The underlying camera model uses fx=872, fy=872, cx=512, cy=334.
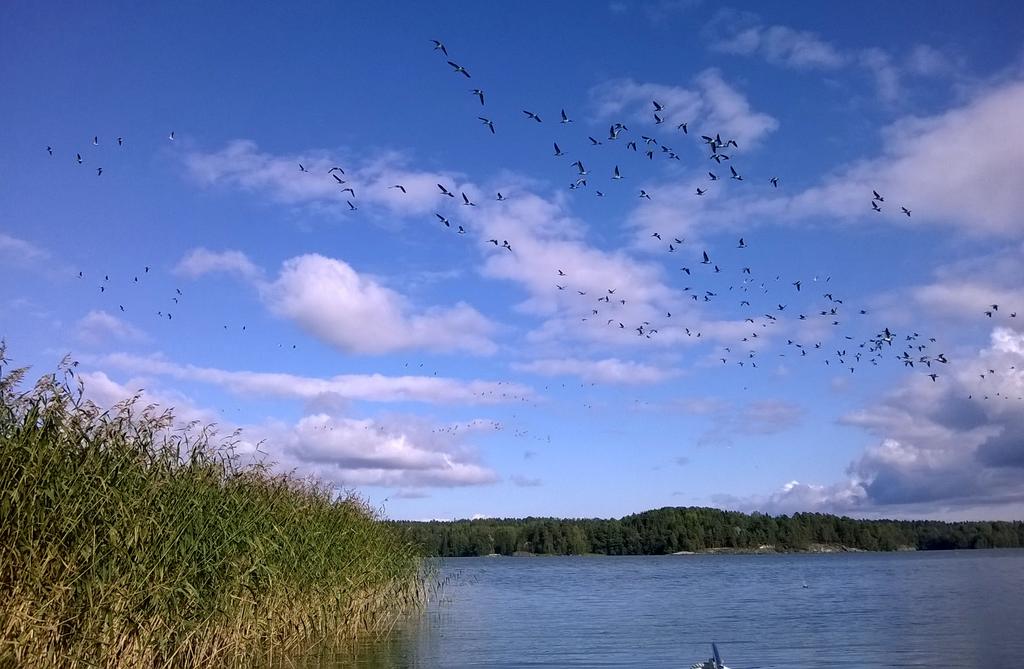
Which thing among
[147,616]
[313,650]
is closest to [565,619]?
[313,650]

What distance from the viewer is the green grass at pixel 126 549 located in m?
9.31

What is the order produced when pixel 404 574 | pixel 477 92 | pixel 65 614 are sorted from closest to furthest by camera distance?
pixel 65 614 → pixel 477 92 → pixel 404 574

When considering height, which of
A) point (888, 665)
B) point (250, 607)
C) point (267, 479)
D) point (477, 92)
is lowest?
point (888, 665)

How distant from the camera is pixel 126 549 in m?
10.4

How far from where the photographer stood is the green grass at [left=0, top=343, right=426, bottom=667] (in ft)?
30.6

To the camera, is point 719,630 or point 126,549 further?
point 719,630

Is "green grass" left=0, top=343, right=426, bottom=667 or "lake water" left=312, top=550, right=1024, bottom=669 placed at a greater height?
"green grass" left=0, top=343, right=426, bottom=667

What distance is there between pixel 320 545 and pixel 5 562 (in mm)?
9302

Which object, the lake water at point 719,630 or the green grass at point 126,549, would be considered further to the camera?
the lake water at point 719,630

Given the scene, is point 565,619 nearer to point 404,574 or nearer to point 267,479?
point 404,574

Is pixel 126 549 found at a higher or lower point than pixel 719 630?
higher

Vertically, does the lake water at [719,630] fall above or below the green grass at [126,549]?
below

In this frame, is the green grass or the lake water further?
the lake water

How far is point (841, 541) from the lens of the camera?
158m
